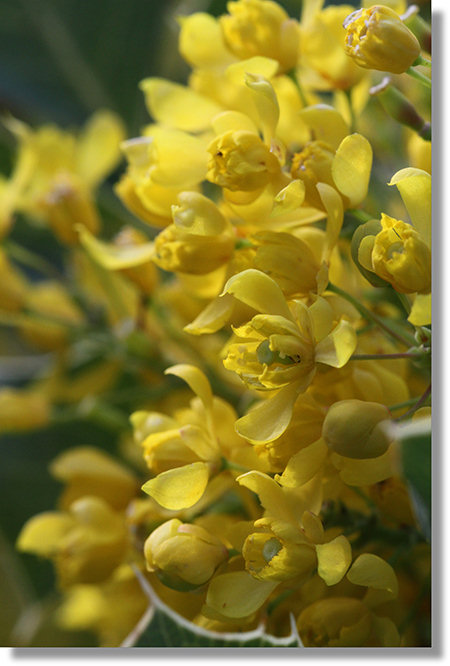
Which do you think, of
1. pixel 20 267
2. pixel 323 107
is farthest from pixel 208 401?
pixel 20 267

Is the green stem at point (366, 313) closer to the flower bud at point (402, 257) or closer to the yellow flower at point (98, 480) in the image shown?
the flower bud at point (402, 257)

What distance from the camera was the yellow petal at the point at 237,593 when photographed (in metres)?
0.40

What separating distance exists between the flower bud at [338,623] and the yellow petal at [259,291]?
6.1 inches

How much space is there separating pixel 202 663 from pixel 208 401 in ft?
0.50

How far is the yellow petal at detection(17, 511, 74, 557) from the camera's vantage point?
0.55 m

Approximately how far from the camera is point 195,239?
428 mm

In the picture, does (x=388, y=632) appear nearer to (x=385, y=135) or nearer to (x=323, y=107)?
(x=323, y=107)

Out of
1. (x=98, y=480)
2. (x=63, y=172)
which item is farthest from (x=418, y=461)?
(x=63, y=172)

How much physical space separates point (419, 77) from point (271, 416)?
20 cm

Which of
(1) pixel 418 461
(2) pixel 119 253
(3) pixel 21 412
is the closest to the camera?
(1) pixel 418 461

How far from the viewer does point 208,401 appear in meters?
0.43

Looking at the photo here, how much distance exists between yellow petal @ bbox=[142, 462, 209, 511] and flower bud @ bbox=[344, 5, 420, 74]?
222 mm

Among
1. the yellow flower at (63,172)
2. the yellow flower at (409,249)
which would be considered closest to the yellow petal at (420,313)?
the yellow flower at (409,249)

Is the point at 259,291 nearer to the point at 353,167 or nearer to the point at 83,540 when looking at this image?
the point at 353,167
